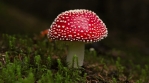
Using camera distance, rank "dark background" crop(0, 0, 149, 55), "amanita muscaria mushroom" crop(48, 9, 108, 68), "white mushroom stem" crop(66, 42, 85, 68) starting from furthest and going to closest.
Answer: "dark background" crop(0, 0, 149, 55)
"white mushroom stem" crop(66, 42, 85, 68)
"amanita muscaria mushroom" crop(48, 9, 108, 68)

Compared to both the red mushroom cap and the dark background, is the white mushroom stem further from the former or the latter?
the dark background

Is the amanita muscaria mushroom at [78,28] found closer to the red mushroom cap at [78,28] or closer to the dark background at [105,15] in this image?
the red mushroom cap at [78,28]

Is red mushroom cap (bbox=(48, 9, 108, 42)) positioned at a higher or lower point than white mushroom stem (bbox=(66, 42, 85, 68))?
higher

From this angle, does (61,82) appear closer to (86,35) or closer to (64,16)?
(86,35)

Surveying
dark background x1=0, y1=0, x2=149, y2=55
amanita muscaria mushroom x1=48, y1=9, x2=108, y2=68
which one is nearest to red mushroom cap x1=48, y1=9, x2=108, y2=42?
amanita muscaria mushroom x1=48, y1=9, x2=108, y2=68

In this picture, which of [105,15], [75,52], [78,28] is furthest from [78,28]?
[105,15]

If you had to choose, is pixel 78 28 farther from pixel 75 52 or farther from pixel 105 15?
pixel 105 15

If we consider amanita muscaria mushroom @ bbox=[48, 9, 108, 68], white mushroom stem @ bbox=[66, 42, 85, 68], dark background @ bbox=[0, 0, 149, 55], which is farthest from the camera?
dark background @ bbox=[0, 0, 149, 55]
